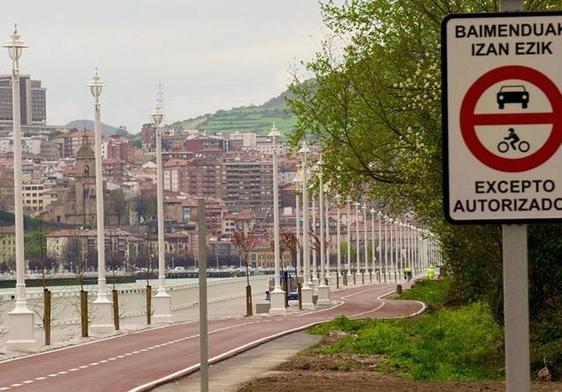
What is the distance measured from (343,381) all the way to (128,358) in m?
11.7

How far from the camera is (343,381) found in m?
27.9

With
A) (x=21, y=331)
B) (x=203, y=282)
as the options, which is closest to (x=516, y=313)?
(x=203, y=282)

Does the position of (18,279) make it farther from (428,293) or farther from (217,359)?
(428,293)

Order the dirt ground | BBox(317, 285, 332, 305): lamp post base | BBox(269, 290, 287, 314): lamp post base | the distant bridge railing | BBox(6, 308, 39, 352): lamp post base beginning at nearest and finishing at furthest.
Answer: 1. the dirt ground
2. BBox(6, 308, 39, 352): lamp post base
3. the distant bridge railing
4. BBox(269, 290, 287, 314): lamp post base
5. BBox(317, 285, 332, 305): lamp post base

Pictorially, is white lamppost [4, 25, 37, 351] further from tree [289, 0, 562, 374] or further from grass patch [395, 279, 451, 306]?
grass patch [395, 279, 451, 306]

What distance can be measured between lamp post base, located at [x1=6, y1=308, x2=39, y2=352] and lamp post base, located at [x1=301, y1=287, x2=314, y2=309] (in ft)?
133

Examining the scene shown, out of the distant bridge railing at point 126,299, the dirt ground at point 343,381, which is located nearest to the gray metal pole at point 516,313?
the dirt ground at point 343,381

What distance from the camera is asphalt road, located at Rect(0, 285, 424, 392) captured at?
31.1 m

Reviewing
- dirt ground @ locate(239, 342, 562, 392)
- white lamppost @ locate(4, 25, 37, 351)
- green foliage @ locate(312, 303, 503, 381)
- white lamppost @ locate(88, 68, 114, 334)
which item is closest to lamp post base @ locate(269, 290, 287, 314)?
white lamppost @ locate(88, 68, 114, 334)

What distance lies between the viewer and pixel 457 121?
6.08 m

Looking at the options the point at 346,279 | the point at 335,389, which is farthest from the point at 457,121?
the point at 346,279

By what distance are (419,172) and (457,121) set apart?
32293 mm

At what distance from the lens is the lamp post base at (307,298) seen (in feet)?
274

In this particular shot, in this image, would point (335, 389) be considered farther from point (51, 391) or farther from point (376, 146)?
point (376, 146)
